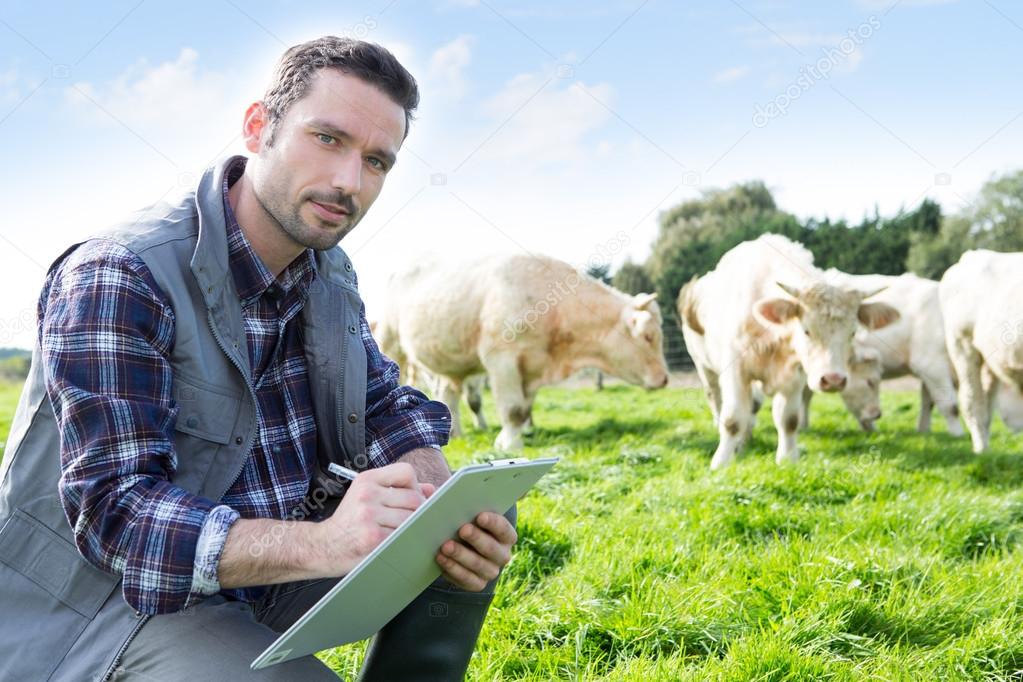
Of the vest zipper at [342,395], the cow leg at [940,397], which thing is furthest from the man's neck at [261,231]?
the cow leg at [940,397]

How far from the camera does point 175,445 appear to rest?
2.00 metres

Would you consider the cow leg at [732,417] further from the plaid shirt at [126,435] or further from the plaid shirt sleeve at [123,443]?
the plaid shirt sleeve at [123,443]

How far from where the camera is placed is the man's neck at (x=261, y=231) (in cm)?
228

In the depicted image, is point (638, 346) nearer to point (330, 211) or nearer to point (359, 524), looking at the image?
point (330, 211)

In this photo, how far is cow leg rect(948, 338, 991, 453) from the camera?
8.66 meters

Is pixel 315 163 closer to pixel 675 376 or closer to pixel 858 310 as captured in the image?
pixel 858 310

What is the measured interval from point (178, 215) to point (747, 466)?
451 cm

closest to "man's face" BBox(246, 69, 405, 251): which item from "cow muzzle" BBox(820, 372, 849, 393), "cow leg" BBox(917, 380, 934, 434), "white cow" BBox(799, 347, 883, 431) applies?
"cow muzzle" BBox(820, 372, 849, 393)

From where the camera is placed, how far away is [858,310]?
24.6 ft

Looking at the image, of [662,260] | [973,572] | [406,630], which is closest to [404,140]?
[406,630]

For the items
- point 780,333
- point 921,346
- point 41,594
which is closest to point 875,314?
point 780,333

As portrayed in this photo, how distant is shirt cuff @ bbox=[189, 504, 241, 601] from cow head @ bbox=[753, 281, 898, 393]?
19.6 ft

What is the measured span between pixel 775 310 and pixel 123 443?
20.2ft

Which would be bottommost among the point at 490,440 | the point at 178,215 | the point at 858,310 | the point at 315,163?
the point at 490,440
